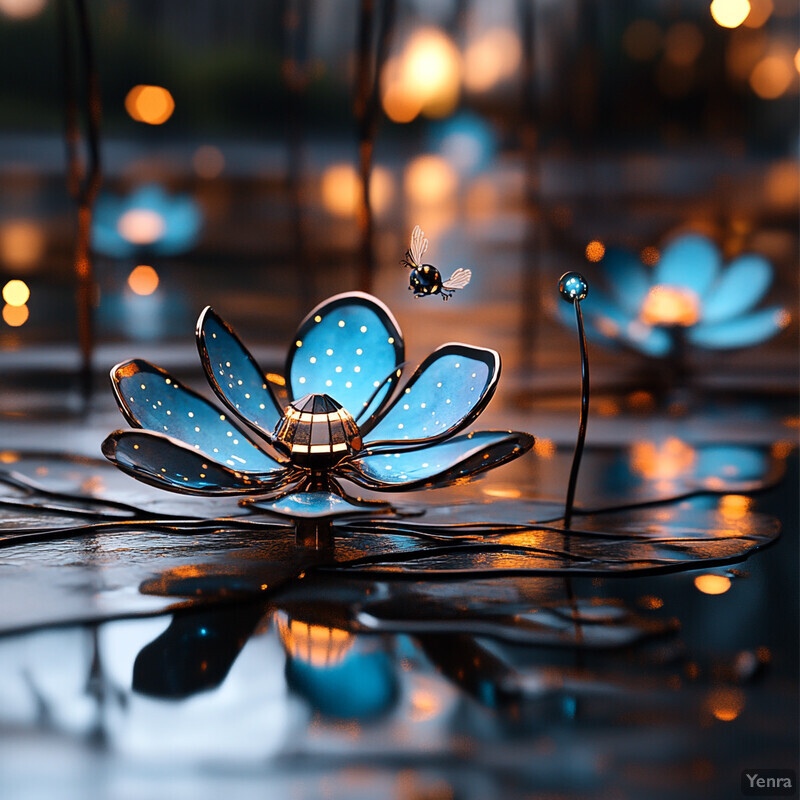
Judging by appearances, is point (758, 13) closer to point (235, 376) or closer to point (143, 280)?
point (143, 280)

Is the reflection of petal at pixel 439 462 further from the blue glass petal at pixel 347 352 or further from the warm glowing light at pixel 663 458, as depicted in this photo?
the warm glowing light at pixel 663 458

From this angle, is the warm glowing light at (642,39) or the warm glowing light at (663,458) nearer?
the warm glowing light at (663,458)

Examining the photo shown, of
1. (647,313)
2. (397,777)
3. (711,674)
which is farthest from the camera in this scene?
(647,313)

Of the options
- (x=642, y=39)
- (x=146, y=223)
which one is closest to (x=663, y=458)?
(x=642, y=39)

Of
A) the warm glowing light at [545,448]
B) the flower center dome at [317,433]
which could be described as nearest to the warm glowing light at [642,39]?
the warm glowing light at [545,448]

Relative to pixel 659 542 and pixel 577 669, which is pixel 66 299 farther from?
pixel 577 669

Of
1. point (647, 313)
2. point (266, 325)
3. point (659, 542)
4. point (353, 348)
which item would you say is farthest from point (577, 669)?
point (266, 325)

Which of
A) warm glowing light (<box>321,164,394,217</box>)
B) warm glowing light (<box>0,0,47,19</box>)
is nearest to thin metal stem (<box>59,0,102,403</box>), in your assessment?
warm glowing light (<box>0,0,47,19</box>)

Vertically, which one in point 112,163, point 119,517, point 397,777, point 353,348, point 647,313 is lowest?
point 397,777
